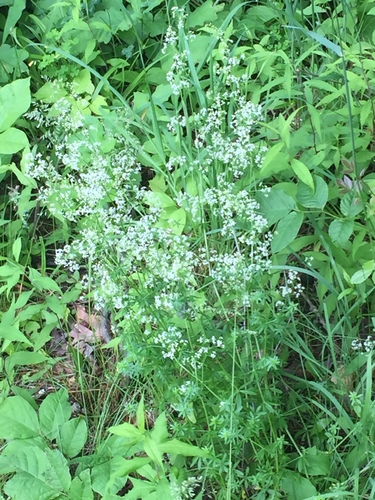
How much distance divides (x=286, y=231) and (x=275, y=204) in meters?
0.09

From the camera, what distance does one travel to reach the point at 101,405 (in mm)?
1942

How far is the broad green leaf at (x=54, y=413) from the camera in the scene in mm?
1786

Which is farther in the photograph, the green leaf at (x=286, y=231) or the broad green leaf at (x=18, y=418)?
the broad green leaf at (x=18, y=418)

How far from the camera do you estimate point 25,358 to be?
194 centimetres

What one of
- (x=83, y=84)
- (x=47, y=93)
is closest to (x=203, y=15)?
(x=83, y=84)

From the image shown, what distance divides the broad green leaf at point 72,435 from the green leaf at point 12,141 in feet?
2.71

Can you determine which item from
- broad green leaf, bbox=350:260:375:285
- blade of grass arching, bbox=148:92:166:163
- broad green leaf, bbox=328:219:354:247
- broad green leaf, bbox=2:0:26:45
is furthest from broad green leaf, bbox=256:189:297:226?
broad green leaf, bbox=2:0:26:45

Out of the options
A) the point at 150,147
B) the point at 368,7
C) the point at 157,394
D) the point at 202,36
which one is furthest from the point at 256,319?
the point at 368,7

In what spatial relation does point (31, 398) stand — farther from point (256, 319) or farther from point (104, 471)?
point (256, 319)

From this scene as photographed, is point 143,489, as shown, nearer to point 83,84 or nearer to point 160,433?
point 160,433

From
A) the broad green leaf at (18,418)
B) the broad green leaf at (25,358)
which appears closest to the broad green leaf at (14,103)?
the broad green leaf at (25,358)

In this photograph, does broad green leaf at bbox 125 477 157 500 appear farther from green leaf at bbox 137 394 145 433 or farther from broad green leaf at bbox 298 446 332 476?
broad green leaf at bbox 298 446 332 476

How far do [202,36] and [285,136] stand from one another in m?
0.69

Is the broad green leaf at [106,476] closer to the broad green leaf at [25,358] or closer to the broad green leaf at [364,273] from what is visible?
the broad green leaf at [25,358]
